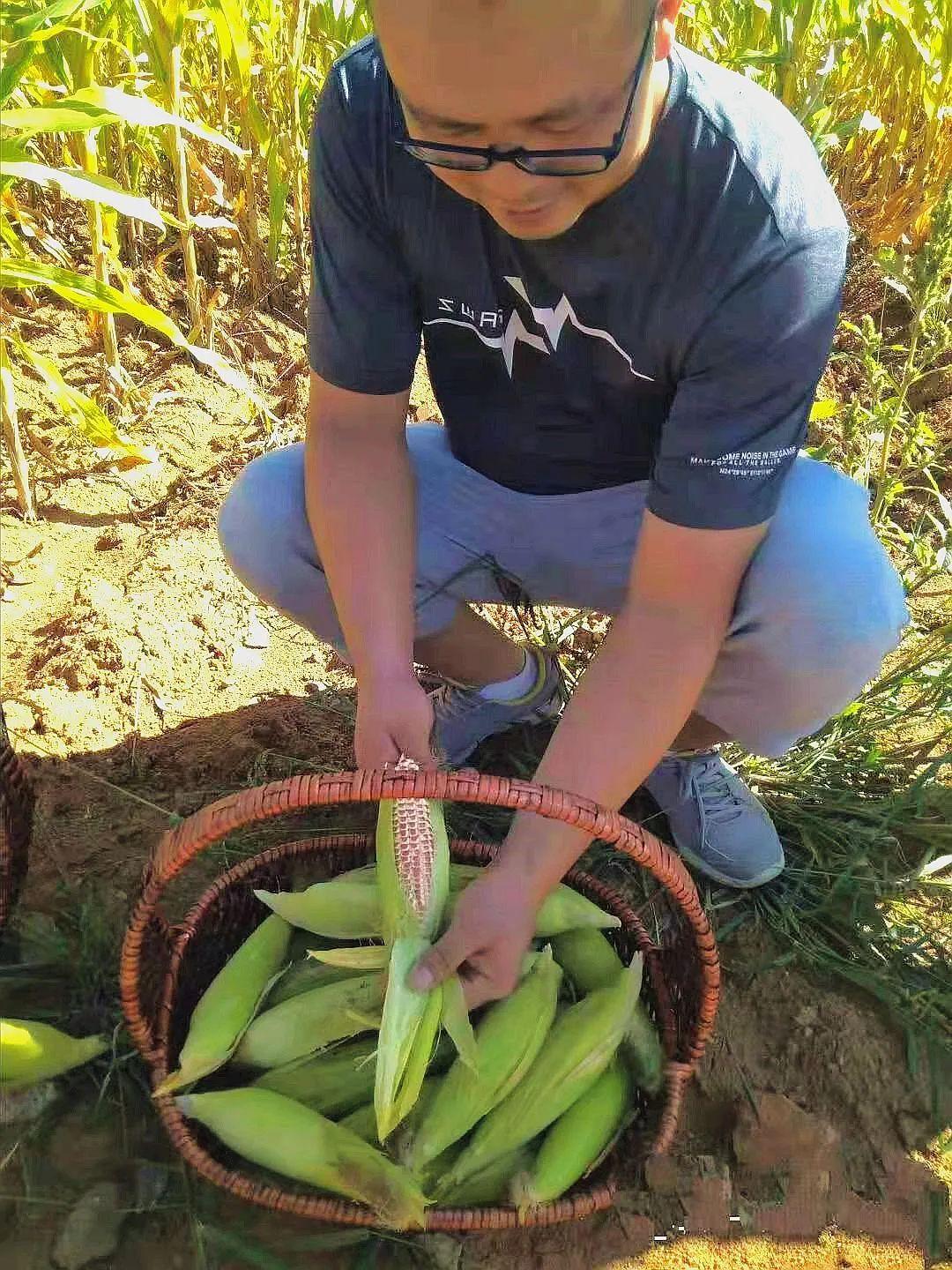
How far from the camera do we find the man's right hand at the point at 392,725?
1.47m

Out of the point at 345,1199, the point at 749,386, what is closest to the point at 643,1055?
the point at 345,1199

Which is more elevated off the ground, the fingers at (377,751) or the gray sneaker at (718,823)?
the fingers at (377,751)

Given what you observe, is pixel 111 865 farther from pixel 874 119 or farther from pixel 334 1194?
pixel 874 119

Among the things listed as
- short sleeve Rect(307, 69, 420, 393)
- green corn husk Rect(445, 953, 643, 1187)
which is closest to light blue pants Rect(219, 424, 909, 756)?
short sleeve Rect(307, 69, 420, 393)

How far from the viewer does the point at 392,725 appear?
1485mm

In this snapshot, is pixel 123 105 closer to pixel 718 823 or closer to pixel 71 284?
pixel 71 284

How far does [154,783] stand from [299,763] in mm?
282

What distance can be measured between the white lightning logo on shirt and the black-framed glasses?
340 millimetres

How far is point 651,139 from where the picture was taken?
1.28 meters

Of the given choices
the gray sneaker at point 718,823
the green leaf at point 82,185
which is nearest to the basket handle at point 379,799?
the gray sneaker at point 718,823

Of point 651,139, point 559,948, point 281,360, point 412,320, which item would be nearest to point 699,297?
point 651,139

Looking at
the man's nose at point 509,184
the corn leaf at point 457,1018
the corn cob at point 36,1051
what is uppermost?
the man's nose at point 509,184

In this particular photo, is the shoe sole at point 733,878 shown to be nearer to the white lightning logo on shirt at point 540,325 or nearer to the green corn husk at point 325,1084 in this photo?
the green corn husk at point 325,1084

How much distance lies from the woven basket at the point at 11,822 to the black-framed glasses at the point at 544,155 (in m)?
1.04
